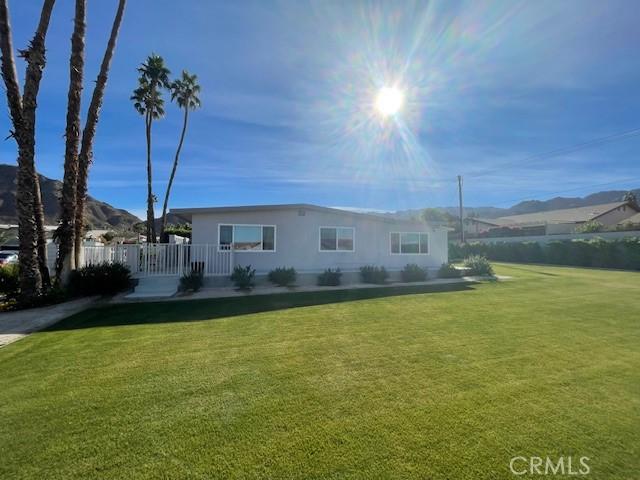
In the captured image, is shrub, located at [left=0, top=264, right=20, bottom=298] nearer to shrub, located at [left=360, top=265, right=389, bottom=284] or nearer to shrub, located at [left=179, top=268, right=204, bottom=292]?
shrub, located at [left=179, top=268, right=204, bottom=292]

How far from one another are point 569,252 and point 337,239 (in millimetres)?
19611

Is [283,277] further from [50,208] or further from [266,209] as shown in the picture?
[50,208]

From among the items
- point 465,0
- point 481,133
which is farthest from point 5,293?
point 481,133

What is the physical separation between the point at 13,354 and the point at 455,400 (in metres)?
6.66

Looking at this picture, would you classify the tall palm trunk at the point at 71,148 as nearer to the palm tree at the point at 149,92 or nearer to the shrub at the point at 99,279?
the shrub at the point at 99,279

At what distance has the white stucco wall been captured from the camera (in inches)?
516

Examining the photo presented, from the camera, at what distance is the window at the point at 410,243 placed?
1605 centimetres

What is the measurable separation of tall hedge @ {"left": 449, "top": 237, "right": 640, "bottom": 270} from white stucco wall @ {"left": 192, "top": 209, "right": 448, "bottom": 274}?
15.0 meters

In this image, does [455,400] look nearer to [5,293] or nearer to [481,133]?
[5,293]

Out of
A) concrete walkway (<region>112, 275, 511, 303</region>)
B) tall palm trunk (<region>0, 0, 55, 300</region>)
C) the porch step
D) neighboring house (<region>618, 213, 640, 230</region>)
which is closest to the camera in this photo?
tall palm trunk (<region>0, 0, 55, 300</region>)

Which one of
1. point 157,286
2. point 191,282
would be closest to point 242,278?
point 191,282

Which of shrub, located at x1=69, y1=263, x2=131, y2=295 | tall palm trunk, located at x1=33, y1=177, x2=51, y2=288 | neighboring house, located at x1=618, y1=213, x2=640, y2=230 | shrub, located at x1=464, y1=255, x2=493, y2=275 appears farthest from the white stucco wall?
neighboring house, located at x1=618, y1=213, x2=640, y2=230

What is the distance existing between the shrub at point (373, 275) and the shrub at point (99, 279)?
9094 millimetres

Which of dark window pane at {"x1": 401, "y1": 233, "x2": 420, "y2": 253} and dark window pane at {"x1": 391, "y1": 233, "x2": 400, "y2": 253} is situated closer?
dark window pane at {"x1": 391, "y1": 233, "x2": 400, "y2": 253}
